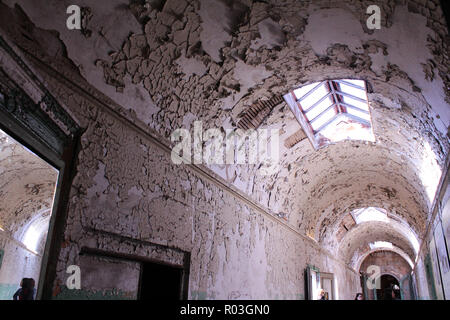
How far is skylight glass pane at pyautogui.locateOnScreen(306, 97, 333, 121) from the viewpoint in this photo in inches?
255

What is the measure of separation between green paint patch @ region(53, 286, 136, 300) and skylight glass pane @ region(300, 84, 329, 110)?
4241mm

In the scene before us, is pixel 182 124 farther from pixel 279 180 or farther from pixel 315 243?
pixel 315 243

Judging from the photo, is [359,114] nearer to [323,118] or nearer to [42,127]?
[323,118]

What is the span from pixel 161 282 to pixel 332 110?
176 inches

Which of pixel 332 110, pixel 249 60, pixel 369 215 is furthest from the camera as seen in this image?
pixel 369 215

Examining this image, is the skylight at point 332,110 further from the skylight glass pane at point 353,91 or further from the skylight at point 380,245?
the skylight at point 380,245

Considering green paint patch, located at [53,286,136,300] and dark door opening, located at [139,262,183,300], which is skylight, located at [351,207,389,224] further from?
green paint patch, located at [53,286,136,300]

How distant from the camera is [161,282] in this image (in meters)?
3.86

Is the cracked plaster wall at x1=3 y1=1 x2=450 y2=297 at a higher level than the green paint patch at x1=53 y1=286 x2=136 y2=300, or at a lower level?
higher

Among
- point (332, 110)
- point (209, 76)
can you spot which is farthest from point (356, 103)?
point (209, 76)

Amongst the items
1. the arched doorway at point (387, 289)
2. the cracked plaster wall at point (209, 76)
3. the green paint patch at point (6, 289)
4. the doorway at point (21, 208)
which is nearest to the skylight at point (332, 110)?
the cracked plaster wall at point (209, 76)

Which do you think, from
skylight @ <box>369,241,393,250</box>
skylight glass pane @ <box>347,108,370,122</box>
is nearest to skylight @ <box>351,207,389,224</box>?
skylight @ <box>369,241,393,250</box>

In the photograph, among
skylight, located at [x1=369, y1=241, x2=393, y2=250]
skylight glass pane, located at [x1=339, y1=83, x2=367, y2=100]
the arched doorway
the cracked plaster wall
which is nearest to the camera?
the cracked plaster wall

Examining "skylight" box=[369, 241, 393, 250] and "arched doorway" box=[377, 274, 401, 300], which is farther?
"arched doorway" box=[377, 274, 401, 300]
